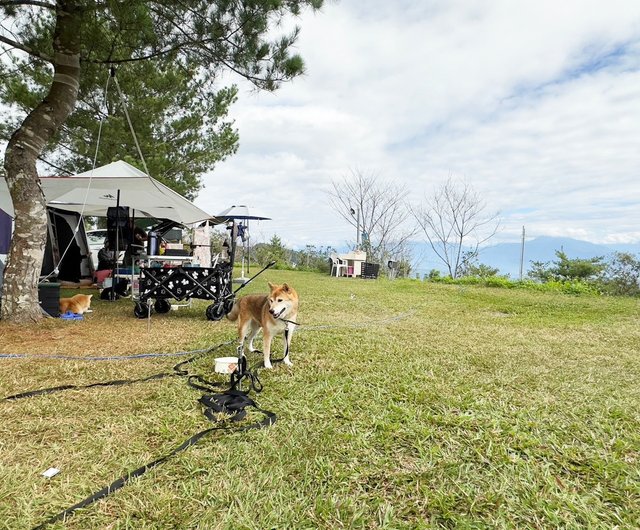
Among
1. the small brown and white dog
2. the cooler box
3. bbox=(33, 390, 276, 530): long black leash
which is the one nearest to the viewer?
bbox=(33, 390, 276, 530): long black leash

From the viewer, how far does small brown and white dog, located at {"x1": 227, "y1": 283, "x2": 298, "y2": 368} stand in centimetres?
282

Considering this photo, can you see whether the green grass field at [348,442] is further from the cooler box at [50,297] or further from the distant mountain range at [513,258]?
the distant mountain range at [513,258]

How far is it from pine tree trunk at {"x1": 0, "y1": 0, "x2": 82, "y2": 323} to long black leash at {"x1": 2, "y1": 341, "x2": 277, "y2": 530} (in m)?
2.10

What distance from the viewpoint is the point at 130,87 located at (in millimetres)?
7828

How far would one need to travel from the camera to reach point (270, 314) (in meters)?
2.84

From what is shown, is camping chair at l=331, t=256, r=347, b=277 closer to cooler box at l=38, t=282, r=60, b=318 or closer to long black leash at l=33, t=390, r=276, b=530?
cooler box at l=38, t=282, r=60, b=318

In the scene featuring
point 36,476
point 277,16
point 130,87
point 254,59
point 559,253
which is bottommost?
point 36,476

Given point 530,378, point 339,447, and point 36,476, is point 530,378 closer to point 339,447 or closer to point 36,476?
point 339,447

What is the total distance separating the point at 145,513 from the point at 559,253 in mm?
14433

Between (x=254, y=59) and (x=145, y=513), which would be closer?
(x=145, y=513)

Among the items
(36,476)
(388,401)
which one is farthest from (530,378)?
(36,476)

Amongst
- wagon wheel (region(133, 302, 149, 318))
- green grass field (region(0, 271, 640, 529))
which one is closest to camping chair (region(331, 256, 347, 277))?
wagon wheel (region(133, 302, 149, 318))

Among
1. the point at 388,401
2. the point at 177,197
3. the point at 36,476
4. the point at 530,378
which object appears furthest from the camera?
the point at 177,197

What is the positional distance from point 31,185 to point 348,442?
4036mm
